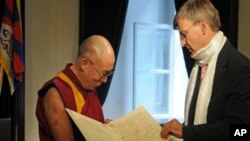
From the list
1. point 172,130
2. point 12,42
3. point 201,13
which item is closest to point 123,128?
point 172,130

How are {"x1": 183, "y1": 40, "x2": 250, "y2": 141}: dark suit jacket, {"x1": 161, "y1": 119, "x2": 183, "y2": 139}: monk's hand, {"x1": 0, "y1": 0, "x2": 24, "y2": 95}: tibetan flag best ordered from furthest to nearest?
{"x1": 0, "y1": 0, "x2": 24, "y2": 95}: tibetan flag
{"x1": 161, "y1": 119, "x2": 183, "y2": 139}: monk's hand
{"x1": 183, "y1": 40, "x2": 250, "y2": 141}: dark suit jacket

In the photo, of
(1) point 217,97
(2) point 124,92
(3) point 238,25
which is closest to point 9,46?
(2) point 124,92

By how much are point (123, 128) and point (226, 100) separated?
42 centimetres

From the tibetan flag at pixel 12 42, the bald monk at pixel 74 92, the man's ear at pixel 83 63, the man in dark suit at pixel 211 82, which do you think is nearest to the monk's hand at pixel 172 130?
the man in dark suit at pixel 211 82

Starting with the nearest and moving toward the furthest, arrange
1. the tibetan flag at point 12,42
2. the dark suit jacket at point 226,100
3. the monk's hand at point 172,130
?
the dark suit jacket at point 226,100 → the monk's hand at point 172,130 → the tibetan flag at point 12,42

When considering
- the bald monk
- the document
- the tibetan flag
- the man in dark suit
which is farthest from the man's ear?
the tibetan flag

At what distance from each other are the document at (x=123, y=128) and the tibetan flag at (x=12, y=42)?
159 centimetres

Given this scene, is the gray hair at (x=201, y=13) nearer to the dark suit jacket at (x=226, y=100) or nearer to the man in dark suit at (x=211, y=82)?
the man in dark suit at (x=211, y=82)

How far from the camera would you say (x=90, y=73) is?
63.9 inches

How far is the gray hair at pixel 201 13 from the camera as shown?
4.83 feet

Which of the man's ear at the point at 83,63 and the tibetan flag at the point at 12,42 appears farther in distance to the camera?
the tibetan flag at the point at 12,42

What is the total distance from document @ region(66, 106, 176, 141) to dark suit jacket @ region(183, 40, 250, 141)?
15 cm

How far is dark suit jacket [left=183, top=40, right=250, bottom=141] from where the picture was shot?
4.43ft

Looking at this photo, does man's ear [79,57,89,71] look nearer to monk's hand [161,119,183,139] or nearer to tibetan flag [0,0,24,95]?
monk's hand [161,119,183,139]
